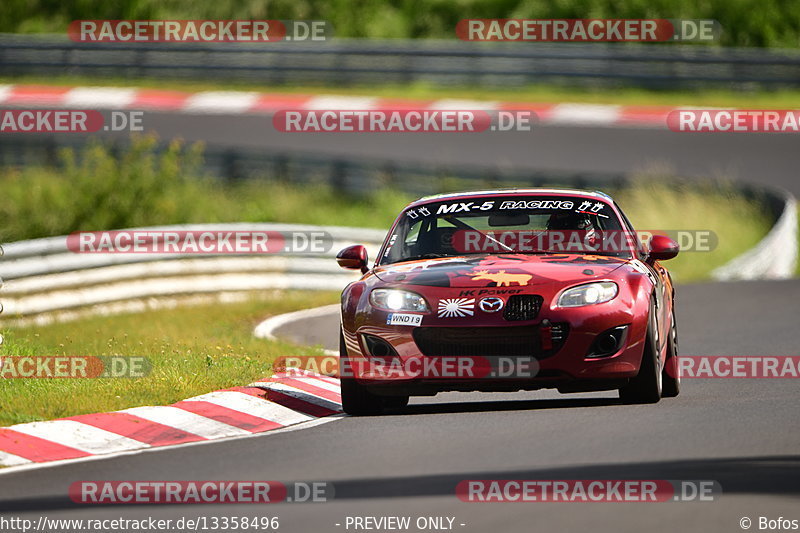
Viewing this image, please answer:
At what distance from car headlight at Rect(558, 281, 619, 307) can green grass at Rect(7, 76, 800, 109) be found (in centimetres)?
2249

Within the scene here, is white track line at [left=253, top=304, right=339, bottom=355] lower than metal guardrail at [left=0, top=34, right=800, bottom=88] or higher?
lower

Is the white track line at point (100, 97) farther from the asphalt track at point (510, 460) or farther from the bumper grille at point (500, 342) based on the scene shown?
the bumper grille at point (500, 342)

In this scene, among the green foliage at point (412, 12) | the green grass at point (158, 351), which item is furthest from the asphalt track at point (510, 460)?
the green foliage at point (412, 12)

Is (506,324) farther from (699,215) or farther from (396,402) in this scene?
(699,215)

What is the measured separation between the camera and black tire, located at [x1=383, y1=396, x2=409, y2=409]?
9914 mm

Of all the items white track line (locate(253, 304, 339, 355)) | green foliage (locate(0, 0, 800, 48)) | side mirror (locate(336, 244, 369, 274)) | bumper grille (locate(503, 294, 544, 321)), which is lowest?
white track line (locate(253, 304, 339, 355))

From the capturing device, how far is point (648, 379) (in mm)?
9211

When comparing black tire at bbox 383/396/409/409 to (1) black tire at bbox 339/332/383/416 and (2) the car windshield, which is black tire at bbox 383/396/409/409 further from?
(2) the car windshield

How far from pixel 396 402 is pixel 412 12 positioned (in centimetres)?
3287

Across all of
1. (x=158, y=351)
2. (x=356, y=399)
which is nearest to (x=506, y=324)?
(x=356, y=399)

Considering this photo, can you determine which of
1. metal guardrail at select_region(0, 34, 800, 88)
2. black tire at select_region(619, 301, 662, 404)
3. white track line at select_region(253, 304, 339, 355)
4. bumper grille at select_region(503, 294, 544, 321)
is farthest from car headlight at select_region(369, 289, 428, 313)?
metal guardrail at select_region(0, 34, 800, 88)

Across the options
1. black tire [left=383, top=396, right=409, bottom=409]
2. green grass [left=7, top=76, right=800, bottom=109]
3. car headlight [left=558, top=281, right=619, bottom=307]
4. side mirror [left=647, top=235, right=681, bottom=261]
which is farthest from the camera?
green grass [left=7, top=76, right=800, bottom=109]

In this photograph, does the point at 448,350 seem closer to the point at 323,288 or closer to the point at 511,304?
the point at 511,304

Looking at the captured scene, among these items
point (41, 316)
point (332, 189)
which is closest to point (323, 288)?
point (41, 316)
